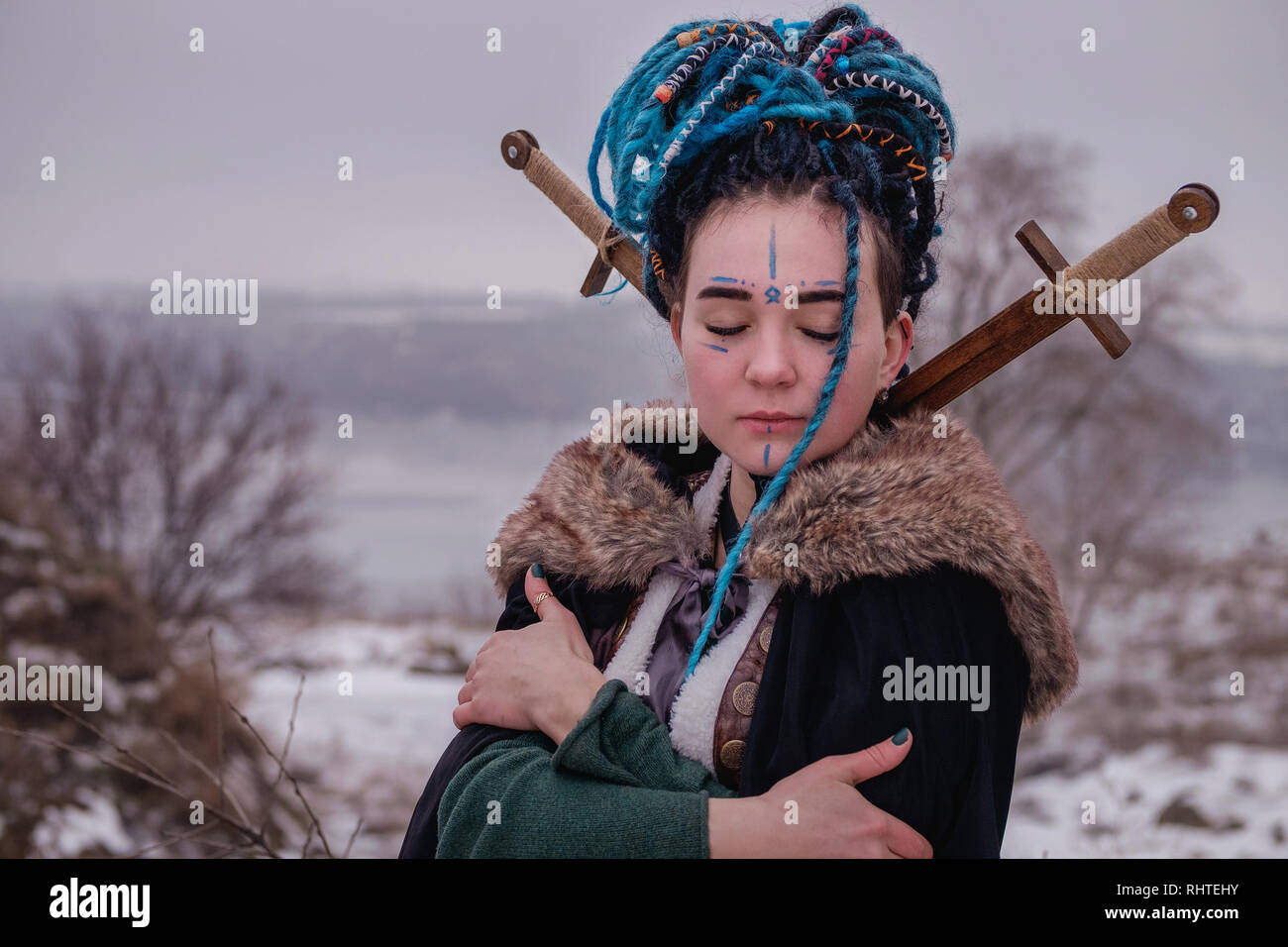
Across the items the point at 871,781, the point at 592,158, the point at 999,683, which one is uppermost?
the point at 592,158

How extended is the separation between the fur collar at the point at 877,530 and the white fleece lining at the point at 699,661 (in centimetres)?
4

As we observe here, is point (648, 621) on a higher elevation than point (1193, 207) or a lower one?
lower

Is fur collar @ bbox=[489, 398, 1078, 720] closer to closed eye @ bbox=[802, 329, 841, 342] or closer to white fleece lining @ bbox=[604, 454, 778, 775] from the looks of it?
white fleece lining @ bbox=[604, 454, 778, 775]

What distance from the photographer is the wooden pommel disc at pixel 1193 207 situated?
1448 millimetres

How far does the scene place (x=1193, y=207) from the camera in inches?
57.2

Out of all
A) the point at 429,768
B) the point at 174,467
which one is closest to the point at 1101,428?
the point at 429,768

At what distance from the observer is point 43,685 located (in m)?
5.34

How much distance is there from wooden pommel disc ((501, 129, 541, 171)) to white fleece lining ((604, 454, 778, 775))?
0.72 metres

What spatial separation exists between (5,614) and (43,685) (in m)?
0.44

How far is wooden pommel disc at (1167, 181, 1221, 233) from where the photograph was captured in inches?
57.0

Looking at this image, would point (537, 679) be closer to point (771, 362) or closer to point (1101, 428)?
point (771, 362)

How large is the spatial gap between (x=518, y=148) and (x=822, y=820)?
125cm
